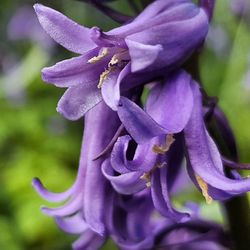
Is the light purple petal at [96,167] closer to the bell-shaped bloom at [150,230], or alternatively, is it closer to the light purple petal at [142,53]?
the bell-shaped bloom at [150,230]

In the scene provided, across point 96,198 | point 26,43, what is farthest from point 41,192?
point 26,43

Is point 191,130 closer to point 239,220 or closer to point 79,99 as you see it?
point 79,99

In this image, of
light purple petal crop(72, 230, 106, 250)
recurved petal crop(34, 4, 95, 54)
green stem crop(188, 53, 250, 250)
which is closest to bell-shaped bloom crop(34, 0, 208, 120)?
recurved petal crop(34, 4, 95, 54)

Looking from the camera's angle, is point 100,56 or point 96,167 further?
point 96,167

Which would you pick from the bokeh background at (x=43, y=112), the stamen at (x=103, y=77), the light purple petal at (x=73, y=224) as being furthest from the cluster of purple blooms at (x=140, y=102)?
the bokeh background at (x=43, y=112)

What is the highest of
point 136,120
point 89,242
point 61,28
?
point 61,28

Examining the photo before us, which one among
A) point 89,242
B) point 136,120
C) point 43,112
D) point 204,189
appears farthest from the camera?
point 43,112

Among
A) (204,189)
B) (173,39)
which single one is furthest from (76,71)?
(204,189)

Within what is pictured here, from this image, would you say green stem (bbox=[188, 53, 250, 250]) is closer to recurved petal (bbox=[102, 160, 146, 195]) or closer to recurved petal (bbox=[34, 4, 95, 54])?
recurved petal (bbox=[102, 160, 146, 195])

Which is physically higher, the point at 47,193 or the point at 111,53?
the point at 111,53
